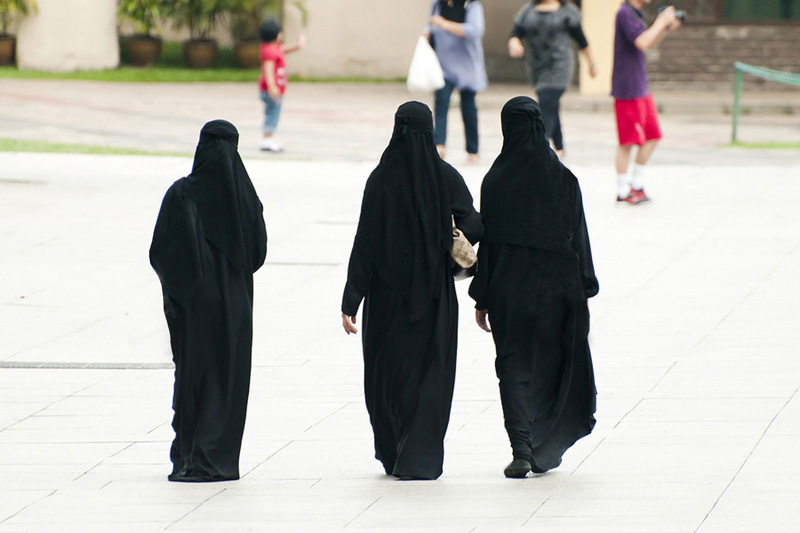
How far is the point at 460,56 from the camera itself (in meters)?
14.3

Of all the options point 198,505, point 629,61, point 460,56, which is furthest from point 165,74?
point 198,505

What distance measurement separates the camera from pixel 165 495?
16.3ft

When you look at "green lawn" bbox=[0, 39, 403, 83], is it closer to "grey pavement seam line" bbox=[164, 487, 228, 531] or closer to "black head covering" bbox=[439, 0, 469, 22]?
"black head covering" bbox=[439, 0, 469, 22]

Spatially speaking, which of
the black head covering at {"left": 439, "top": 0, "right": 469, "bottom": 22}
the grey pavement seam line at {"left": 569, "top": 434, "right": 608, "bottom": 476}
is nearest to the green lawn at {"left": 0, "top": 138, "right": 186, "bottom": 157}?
the black head covering at {"left": 439, "top": 0, "right": 469, "bottom": 22}

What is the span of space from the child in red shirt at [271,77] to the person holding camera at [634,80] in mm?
4820

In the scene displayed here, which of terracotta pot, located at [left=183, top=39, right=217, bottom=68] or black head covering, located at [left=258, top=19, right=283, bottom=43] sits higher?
black head covering, located at [left=258, top=19, right=283, bottom=43]

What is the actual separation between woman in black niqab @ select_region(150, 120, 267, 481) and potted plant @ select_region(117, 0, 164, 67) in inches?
858

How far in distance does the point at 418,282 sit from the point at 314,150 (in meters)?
11.1

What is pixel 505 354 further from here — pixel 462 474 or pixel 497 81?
pixel 497 81

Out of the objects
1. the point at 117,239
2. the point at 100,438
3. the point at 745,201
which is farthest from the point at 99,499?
the point at 745,201

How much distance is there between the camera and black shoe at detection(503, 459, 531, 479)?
16.9 ft

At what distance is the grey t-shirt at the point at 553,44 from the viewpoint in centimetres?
1326

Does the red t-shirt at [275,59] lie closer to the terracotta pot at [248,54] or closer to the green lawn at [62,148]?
the green lawn at [62,148]

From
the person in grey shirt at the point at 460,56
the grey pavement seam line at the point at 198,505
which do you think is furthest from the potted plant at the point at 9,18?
the grey pavement seam line at the point at 198,505
